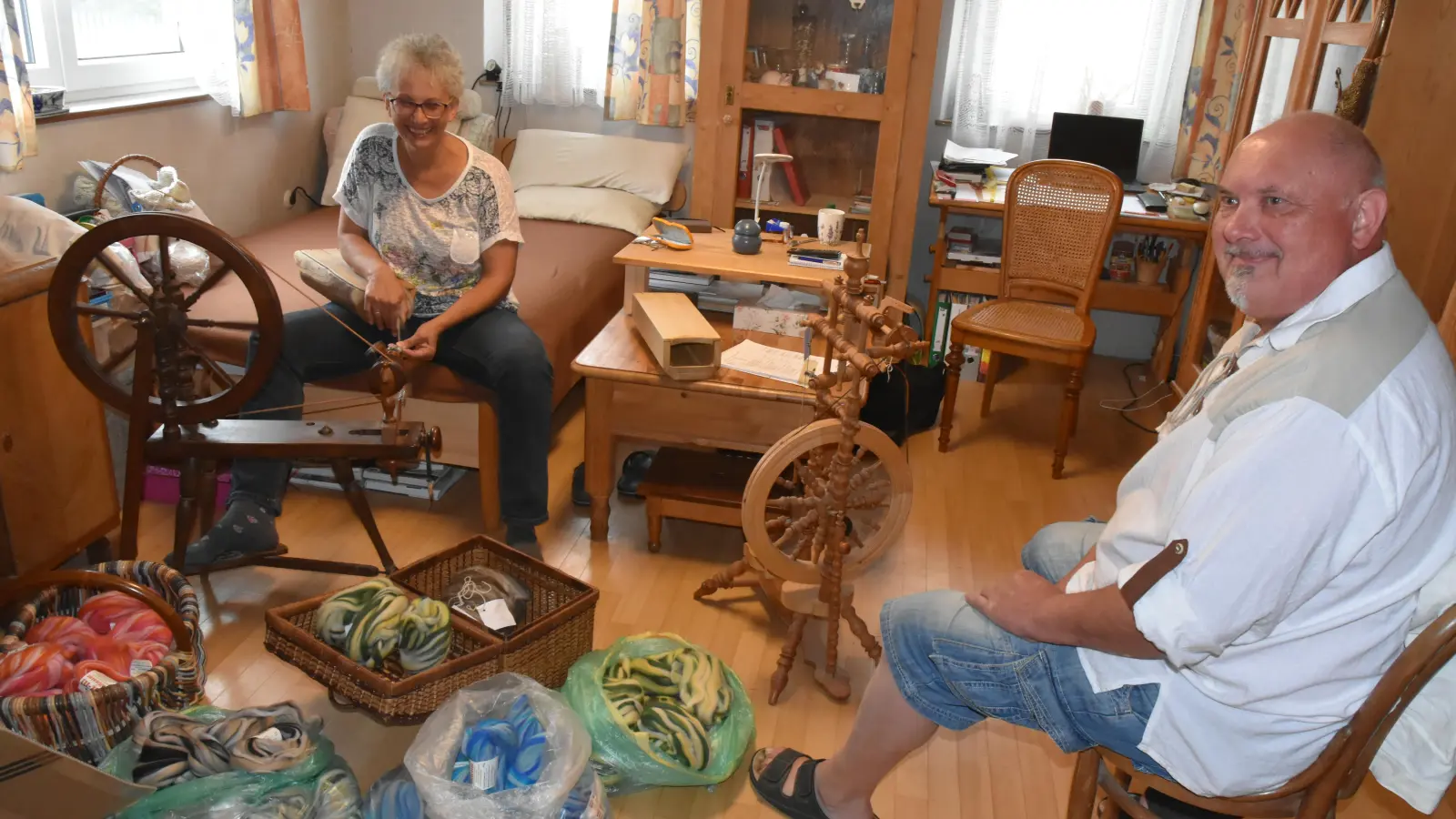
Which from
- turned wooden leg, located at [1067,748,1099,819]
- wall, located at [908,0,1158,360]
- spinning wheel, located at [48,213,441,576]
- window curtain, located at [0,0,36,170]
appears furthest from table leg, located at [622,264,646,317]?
turned wooden leg, located at [1067,748,1099,819]

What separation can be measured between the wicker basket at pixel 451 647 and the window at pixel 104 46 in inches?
67.9

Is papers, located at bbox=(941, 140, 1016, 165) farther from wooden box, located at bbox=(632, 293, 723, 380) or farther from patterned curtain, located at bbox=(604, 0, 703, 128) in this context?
wooden box, located at bbox=(632, 293, 723, 380)

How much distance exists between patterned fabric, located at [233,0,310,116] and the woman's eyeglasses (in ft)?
4.57

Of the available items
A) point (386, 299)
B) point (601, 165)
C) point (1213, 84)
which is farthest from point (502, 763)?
point (1213, 84)

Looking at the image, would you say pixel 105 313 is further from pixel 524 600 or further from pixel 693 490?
pixel 693 490

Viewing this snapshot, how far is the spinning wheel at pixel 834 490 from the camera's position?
1878mm

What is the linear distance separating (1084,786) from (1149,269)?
2.81 m

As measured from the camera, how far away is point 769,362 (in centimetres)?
251

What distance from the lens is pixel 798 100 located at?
11.2 feet

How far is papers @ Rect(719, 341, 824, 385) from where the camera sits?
7.98 ft

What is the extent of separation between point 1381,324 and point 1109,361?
3.19 m

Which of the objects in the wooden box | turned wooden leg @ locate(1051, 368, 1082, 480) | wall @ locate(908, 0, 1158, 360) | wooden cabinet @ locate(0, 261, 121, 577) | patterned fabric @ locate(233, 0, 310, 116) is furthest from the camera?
wall @ locate(908, 0, 1158, 360)

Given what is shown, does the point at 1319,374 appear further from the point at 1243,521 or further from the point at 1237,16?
the point at 1237,16

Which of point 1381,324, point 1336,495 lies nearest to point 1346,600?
point 1336,495
